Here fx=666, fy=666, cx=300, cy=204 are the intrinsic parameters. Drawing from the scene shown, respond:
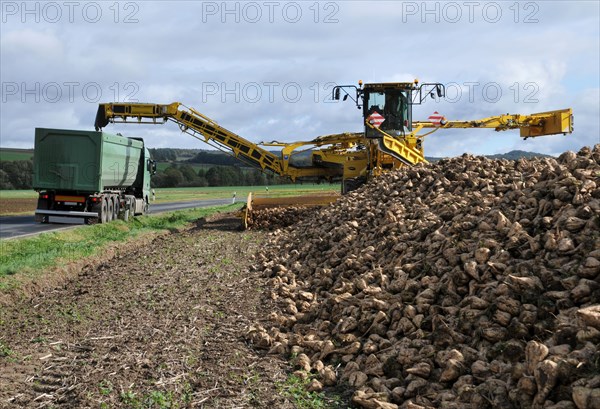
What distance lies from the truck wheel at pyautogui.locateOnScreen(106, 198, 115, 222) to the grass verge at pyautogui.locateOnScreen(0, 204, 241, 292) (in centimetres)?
31

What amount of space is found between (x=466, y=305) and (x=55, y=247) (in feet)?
38.8

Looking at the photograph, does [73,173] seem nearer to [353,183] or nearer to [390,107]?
[353,183]

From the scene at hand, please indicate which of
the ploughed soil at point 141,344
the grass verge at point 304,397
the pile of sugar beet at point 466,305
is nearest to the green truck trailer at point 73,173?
the ploughed soil at point 141,344

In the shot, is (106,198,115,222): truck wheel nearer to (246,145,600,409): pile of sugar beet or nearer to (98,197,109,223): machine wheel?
(98,197,109,223): machine wheel

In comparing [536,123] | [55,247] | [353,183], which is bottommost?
[55,247]

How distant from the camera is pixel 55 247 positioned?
15914mm

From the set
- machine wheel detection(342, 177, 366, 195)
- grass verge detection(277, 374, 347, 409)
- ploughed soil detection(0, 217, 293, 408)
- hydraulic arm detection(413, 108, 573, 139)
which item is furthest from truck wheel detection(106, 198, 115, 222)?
grass verge detection(277, 374, 347, 409)

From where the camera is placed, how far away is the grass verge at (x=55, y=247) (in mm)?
12023

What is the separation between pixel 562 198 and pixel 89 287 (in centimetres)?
764

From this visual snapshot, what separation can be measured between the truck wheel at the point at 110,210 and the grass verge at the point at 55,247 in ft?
1.01

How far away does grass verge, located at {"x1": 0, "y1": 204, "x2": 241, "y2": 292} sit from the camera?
1202 centimetres

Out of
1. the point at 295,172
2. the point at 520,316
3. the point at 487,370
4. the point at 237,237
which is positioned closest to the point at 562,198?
the point at 520,316

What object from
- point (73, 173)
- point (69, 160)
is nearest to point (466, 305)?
point (73, 173)

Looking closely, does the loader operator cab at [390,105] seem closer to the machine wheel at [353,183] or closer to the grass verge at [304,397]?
the machine wheel at [353,183]
